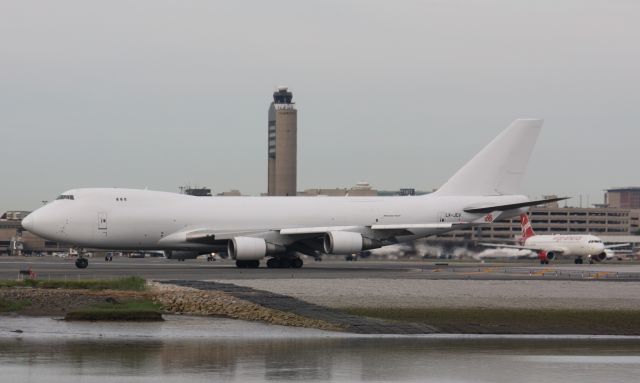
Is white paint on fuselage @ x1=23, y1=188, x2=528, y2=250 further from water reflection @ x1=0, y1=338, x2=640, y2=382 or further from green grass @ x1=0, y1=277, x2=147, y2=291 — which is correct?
water reflection @ x1=0, y1=338, x2=640, y2=382

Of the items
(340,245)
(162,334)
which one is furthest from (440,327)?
(340,245)

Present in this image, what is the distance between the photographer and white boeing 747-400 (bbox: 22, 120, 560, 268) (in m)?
63.8

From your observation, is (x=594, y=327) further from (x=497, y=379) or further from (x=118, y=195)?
(x=118, y=195)

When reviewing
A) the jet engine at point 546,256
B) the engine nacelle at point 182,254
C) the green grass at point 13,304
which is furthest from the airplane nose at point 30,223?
the jet engine at point 546,256

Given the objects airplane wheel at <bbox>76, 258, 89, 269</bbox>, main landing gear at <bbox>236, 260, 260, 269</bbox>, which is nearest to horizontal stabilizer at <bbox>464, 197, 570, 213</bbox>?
main landing gear at <bbox>236, 260, 260, 269</bbox>

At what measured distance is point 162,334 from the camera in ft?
87.8

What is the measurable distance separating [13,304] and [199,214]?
3230cm

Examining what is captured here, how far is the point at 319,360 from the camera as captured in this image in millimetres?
22203

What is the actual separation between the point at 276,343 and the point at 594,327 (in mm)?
10632

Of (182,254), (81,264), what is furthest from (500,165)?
(81,264)

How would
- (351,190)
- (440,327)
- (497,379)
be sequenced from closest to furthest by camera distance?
(497,379), (440,327), (351,190)

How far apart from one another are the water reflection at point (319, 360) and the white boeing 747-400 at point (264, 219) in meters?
38.6

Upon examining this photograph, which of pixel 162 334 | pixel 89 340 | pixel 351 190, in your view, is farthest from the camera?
pixel 351 190

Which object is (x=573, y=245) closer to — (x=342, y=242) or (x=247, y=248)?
(x=342, y=242)
